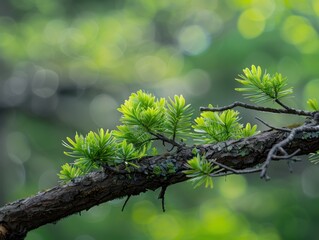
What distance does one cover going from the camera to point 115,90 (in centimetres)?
772

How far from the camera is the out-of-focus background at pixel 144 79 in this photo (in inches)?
259

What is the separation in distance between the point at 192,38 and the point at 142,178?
766 cm

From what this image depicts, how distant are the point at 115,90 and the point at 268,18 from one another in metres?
2.02

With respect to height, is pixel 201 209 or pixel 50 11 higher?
pixel 50 11

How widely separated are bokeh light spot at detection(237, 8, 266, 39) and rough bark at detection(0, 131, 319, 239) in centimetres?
591

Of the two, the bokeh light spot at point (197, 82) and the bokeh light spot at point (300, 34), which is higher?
the bokeh light spot at point (197, 82)

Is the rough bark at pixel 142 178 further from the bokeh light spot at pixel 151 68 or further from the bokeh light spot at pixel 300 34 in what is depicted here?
the bokeh light spot at pixel 151 68

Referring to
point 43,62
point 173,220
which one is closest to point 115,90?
point 43,62

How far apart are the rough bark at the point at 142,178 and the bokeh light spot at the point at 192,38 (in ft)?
22.0

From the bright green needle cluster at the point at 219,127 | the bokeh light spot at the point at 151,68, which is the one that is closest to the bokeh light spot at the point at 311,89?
the bokeh light spot at the point at 151,68

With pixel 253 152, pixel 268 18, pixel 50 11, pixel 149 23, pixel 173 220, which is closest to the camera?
pixel 253 152

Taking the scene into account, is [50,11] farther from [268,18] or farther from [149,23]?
[268,18]

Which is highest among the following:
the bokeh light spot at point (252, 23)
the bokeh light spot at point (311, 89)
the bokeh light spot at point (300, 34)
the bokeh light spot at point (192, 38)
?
the bokeh light spot at point (192, 38)

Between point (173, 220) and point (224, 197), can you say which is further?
point (224, 197)
